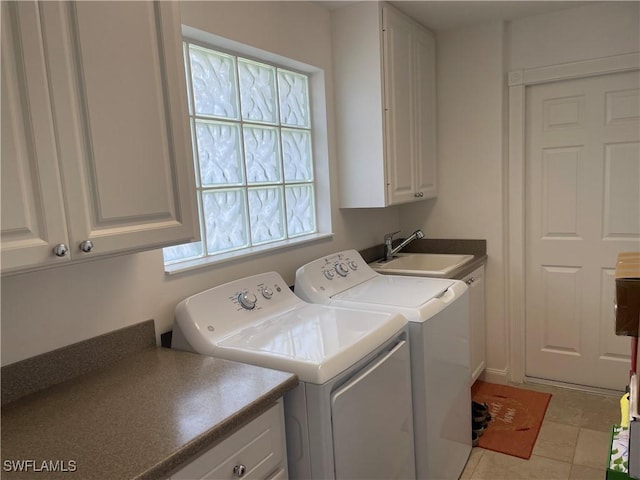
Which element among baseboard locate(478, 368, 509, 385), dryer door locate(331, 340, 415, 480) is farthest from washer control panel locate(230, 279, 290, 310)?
baseboard locate(478, 368, 509, 385)

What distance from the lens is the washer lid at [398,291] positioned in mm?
1973

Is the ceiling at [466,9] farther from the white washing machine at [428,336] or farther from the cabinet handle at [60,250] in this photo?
the cabinet handle at [60,250]

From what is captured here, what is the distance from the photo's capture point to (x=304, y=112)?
2.59 meters

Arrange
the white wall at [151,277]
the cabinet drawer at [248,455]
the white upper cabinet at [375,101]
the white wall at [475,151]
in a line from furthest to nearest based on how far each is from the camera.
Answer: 1. the white wall at [475,151]
2. the white upper cabinet at [375,101]
3. the white wall at [151,277]
4. the cabinet drawer at [248,455]

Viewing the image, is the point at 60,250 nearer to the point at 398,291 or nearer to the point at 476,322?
the point at 398,291

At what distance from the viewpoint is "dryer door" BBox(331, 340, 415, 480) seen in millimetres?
1401

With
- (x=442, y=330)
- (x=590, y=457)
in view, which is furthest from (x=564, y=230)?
(x=442, y=330)

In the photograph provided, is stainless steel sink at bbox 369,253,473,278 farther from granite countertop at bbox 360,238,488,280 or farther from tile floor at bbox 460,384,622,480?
tile floor at bbox 460,384,622,480

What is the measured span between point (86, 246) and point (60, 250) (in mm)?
64

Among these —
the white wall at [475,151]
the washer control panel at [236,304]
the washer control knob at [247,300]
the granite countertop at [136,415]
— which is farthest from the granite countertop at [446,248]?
the granite countertop at [136,415]

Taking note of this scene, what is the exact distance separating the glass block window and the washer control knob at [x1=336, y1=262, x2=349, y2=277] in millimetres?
313

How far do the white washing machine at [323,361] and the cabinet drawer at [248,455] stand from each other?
9 cm

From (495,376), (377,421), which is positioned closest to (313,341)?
(377,421)

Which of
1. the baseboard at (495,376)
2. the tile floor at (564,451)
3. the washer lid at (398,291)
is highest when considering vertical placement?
the washer lid at (398,291)
